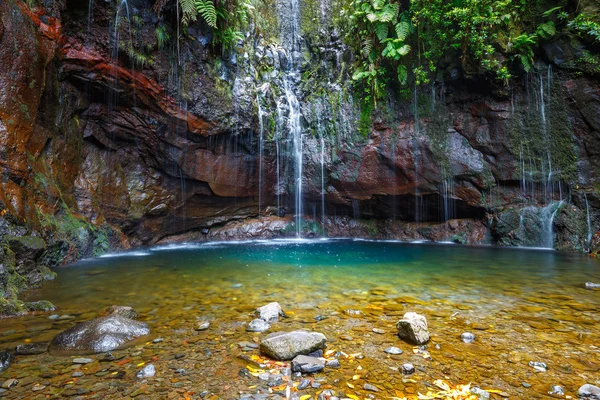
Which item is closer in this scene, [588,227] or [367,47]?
[588,227]

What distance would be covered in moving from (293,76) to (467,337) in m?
12.9

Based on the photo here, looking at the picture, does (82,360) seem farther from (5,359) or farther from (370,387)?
(370,387)

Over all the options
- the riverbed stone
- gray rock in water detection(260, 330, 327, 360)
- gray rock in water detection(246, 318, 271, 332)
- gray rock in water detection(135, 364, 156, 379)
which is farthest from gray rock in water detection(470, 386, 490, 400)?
the riverbed stone

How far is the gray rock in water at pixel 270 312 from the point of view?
404cm

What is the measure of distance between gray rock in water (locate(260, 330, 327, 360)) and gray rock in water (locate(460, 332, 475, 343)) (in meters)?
1.50

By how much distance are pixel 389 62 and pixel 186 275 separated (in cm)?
1100

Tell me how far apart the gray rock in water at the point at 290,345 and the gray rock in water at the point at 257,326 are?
592 millimetres

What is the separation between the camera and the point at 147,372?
9.02ft

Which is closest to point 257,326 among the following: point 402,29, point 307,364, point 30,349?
point 307,364

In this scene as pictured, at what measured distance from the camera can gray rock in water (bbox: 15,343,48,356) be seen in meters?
3.10

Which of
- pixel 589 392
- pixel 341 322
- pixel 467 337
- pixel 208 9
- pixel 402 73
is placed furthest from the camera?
pixel 402 73

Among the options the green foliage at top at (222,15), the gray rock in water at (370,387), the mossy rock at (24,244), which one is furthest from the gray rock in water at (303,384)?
the green foliage at top at (222,15)

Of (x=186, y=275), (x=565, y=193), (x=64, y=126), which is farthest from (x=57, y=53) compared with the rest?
(x=565, y=193)

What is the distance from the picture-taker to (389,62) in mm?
12828
